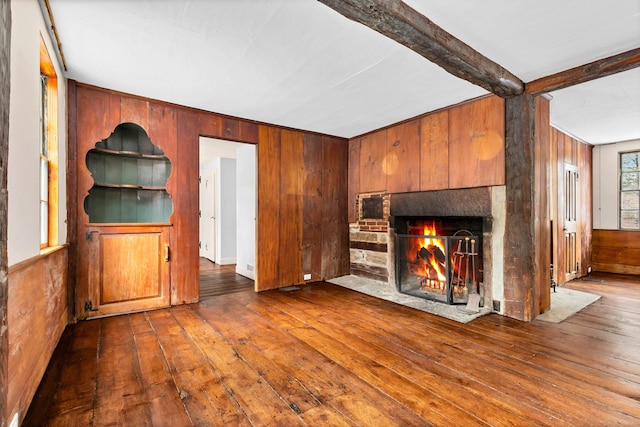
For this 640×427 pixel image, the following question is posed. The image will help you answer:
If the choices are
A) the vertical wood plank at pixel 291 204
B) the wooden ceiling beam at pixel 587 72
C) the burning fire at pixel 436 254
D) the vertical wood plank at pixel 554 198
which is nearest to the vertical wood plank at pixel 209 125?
the vertical wood plank at pixel 291 204

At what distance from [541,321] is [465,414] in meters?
2.02

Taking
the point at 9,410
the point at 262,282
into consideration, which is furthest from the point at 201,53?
the point at 262,282

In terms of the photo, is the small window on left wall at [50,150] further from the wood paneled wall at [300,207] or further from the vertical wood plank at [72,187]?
the wood paneled wall at [300,207]

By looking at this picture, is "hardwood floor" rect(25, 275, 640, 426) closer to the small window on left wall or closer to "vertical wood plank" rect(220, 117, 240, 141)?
the small window on left wall

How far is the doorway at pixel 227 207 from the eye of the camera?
530 centimetres

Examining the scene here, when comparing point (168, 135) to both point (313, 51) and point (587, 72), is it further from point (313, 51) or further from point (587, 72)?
point (587, 72)

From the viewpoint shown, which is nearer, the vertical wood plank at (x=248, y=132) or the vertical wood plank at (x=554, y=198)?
the vertical wood plank at (x=248, y=132)

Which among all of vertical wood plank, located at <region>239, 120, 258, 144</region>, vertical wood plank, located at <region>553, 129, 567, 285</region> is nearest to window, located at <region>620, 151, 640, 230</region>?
vertical wood plank, located at <region>553, 129, 567, 285</region>

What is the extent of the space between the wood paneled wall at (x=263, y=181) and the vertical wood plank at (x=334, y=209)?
17 millimetres

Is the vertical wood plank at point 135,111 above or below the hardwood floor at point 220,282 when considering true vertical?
above

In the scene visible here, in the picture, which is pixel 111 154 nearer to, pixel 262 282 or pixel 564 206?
pixel 262 282

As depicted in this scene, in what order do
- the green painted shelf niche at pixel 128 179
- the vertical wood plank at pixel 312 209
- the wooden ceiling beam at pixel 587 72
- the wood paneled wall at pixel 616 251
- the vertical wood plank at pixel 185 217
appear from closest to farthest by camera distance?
the wooden ceiling beam at pixel 587 72
the green painted shelf niche at pixel 128 179
the vertical wood plank at pixel 185 217
the vertical wood plank at pixel 312 209
the wood paneled wall at pixel 616 251

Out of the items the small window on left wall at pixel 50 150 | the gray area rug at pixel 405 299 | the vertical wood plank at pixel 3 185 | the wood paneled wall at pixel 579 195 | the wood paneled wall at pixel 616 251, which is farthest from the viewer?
the wood paneled wall at pixel 616 251

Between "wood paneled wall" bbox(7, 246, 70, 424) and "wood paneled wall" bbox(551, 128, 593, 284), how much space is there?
5.71m
